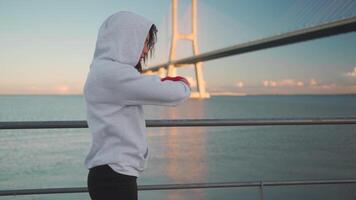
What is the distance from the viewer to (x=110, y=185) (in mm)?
1312

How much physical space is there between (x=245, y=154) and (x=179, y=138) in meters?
5.42

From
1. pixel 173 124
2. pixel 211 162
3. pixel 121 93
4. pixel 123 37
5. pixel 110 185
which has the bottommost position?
pixel 211 162

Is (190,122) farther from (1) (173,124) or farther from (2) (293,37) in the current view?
(2) (293,37)

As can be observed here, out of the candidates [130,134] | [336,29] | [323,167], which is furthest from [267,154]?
[130,134]

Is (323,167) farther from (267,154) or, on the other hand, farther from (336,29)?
(336,29)

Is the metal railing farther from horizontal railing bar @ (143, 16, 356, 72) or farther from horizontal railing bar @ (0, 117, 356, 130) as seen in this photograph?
horizontal railing bar @ (143, 16, 356, 72)

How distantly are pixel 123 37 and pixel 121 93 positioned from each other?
0.15m

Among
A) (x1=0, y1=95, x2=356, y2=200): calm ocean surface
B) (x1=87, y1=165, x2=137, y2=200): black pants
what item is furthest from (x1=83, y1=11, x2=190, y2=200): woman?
(x1=0, y1=95, x2=356, y2=200): calm ocean surface

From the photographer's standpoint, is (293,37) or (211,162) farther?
(293,37)

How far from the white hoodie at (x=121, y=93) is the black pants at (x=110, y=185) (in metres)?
0.02

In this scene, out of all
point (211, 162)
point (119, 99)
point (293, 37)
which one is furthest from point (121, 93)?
point (293, 37)

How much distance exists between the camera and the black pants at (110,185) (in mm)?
1312

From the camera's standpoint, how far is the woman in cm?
131

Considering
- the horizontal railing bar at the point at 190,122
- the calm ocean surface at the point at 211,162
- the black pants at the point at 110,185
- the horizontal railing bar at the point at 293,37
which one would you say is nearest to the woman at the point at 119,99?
the black pants at the point at 110,185
